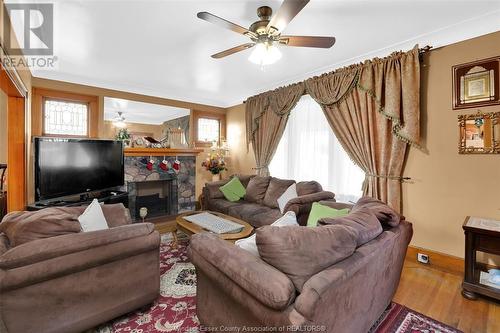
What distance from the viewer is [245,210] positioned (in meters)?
3.67

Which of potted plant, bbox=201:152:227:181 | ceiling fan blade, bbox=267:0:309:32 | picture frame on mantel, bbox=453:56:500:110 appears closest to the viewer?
ceiling fan blade, bbox=267:0:309:32

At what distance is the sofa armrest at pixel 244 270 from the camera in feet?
3.57

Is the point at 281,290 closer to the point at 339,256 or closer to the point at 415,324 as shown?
the point at 339,256

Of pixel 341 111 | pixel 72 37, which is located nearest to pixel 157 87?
pixel 72 37

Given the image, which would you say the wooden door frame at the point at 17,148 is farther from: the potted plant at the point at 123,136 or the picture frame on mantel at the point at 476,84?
the picture frame on mantel at the point at 476,84

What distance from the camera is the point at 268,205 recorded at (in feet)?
12.8

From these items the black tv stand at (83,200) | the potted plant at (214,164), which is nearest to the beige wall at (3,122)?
the black tv stand at (83,200)

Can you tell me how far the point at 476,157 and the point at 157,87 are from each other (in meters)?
4.79

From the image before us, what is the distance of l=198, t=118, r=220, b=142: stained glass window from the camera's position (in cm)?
545

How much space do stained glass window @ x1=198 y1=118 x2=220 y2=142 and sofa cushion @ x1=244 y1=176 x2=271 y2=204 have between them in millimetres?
1849

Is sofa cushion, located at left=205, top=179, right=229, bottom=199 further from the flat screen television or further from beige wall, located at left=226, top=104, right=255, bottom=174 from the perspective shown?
the flat screen television

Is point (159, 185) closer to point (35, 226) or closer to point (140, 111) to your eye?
point (140, 111)

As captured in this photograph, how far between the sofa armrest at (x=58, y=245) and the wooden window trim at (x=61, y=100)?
10.1 feet

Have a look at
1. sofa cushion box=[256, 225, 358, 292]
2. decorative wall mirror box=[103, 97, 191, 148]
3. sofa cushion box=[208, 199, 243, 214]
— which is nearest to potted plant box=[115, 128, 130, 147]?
decorative wall mirror box=[103, 97, 191, 148]
